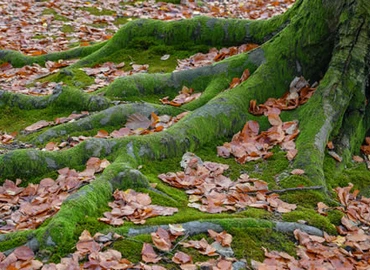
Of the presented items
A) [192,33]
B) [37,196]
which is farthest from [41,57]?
[37,196]

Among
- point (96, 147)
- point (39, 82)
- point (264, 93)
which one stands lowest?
point (39, 82)

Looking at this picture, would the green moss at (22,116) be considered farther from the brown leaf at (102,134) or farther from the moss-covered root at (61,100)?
the brown leaf at (102,134)

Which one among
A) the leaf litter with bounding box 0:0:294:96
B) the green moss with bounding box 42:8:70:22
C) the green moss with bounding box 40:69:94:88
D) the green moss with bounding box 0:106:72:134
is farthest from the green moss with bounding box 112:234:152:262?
the green moss with bounding box 42:8:70:22

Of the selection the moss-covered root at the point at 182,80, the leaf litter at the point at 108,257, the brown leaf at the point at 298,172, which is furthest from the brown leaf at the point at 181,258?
the moss-covered root at the point at 182,80

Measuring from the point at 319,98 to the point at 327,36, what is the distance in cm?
72

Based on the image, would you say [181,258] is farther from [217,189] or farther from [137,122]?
[137,122]

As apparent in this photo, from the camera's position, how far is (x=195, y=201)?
436cm

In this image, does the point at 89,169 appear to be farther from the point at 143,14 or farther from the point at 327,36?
the point at 143,14

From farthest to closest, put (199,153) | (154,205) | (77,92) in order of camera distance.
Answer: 1. (77,92)
2. (199,153)
3. (154,205)

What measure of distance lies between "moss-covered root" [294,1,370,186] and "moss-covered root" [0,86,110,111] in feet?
7.87

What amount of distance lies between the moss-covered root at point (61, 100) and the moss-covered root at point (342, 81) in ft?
7.87

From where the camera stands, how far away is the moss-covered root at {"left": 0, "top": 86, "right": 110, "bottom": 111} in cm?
627

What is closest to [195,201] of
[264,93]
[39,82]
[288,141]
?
[288,141]

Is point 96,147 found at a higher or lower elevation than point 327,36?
lower
